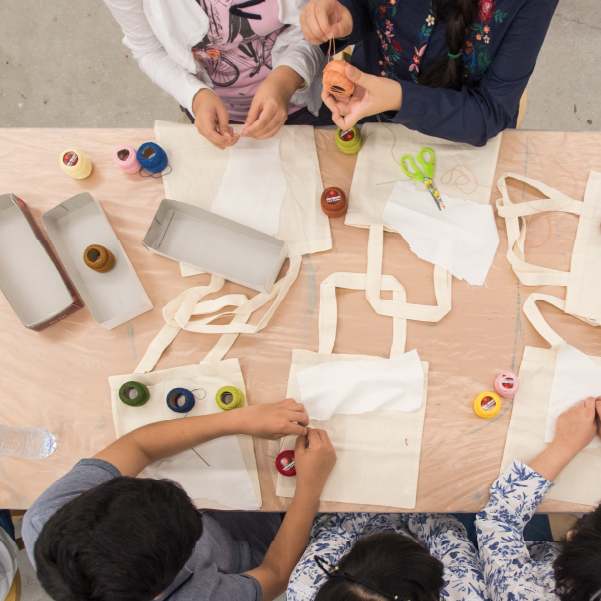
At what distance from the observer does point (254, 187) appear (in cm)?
92

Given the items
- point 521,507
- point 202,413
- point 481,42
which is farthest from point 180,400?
point 481,42

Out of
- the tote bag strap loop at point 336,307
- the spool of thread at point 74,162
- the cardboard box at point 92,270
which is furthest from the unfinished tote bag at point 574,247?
the spool of thread at point 74,162

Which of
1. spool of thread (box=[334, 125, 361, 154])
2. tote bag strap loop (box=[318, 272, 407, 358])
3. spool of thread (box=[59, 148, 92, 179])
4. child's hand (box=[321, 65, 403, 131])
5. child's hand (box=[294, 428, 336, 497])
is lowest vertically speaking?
child's hand (box=[294, 428, 336, 497])

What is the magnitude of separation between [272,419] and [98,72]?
5.55 feet

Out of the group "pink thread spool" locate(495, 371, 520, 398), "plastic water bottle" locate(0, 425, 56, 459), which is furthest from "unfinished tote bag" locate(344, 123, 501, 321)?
"plastic water bottle" locate(0, 425, 56, 459)

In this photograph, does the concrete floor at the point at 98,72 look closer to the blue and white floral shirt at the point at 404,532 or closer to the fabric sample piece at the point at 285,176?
the fabric sample piece at the point at 285,176

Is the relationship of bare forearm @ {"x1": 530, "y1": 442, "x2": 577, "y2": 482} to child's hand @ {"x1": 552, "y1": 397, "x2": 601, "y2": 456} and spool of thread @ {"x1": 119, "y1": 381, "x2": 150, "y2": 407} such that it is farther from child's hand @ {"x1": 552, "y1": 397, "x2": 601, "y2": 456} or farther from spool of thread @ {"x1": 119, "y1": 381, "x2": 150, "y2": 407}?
spool of thread @ {"x1": 119, "y1": 381, "x2": 150, "y2": 407}

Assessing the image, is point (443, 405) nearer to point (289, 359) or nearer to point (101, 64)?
point (289, 359)

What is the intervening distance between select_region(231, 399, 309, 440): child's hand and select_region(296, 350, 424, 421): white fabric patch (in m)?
0.04

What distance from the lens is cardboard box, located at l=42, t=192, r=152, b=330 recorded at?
2.84 ft

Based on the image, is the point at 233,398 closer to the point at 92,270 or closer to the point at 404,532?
the point at 92,270

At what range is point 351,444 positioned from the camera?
0.81m

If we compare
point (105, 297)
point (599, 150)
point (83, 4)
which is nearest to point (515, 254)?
point (599, 150)

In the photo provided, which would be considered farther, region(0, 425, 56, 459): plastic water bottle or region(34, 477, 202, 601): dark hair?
region(0, 425, 56, 459): plastic water bottle
